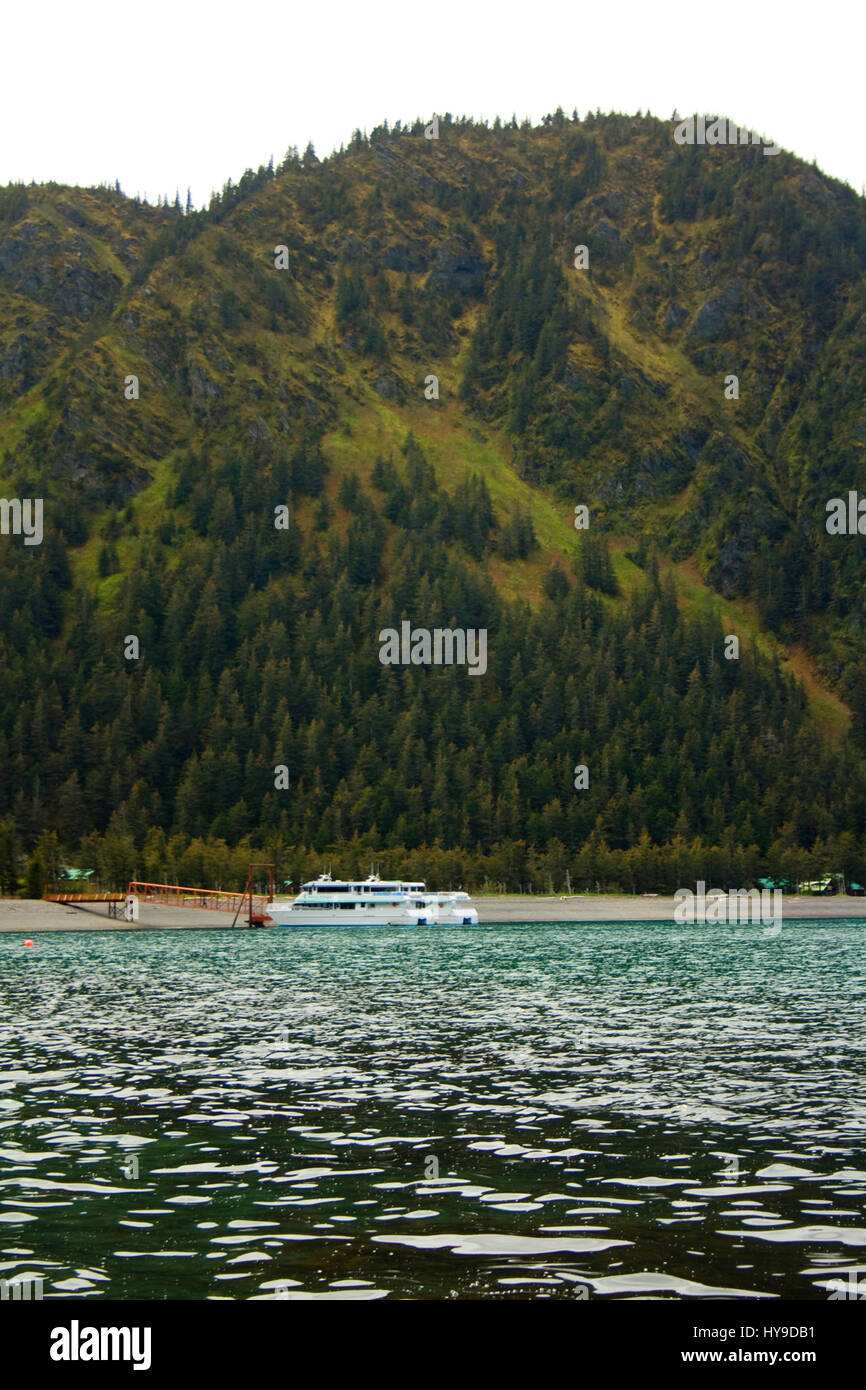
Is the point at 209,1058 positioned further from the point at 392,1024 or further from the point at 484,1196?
the point at 484,1196

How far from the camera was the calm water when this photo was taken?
23.2m

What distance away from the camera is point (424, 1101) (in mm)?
39562

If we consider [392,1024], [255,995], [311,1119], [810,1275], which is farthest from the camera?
[255,995]

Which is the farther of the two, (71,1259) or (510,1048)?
(510,1048)

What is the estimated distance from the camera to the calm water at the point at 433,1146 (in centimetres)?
2323

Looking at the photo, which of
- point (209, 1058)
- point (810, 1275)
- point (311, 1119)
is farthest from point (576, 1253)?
point (209, 1058)

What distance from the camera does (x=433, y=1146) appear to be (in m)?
33.2
